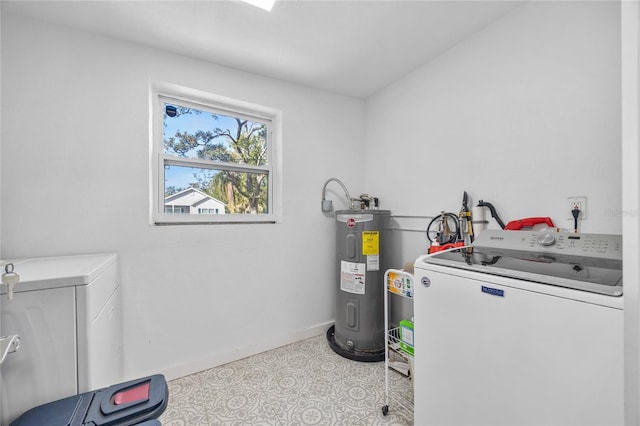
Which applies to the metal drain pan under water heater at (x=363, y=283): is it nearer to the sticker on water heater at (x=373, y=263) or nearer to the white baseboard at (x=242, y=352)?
the sticker on water heater at (x=373, y=263)

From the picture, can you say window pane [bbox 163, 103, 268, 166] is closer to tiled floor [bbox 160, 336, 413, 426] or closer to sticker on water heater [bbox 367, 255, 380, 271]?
sticker on water heater [bbox 367, 255, 380, 271]

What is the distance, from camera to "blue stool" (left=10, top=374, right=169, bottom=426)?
2.53 feet

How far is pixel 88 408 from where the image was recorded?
0.82 m

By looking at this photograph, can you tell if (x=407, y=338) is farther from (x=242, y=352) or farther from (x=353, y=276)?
(x=242, y=352)

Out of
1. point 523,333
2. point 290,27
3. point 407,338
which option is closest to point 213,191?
point 290,27

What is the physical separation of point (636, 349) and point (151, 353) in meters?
2.37

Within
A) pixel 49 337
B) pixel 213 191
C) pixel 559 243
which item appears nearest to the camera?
pixel 49 337

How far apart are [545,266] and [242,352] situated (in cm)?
207

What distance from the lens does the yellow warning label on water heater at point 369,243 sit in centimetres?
210

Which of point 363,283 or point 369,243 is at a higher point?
point 369,243

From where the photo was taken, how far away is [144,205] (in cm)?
177

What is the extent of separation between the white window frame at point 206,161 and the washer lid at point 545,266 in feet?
4.87

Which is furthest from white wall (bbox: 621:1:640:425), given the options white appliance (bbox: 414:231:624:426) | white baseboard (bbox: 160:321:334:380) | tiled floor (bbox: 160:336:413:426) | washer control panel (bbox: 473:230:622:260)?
white baseboard (bbox: 160:321:334:380)

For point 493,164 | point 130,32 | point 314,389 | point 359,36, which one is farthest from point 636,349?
point 130,32
